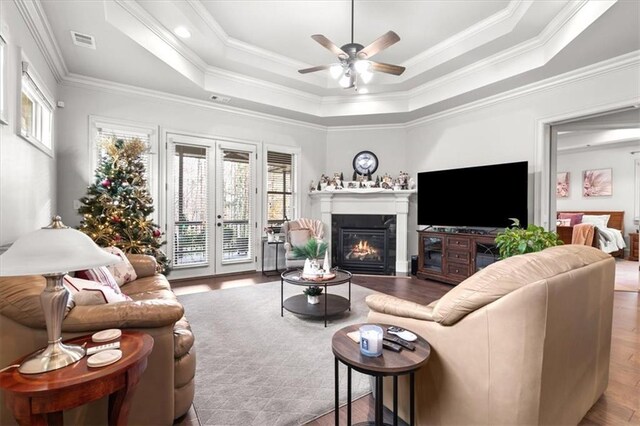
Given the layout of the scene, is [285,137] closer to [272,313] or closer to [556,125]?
[272,313]

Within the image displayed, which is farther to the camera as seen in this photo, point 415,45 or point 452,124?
point 452,124

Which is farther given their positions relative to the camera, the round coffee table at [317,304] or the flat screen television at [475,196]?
the flat screen television at [475,196]

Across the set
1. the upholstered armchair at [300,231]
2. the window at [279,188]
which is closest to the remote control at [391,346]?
the upholstered armchair at [300,231]

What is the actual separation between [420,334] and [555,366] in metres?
0.61

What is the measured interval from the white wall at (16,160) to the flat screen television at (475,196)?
5.36 m

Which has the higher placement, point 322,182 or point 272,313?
point 322,182

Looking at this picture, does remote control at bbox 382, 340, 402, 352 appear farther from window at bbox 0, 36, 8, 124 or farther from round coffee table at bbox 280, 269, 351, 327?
window at bbox 0, 36, 8, 124

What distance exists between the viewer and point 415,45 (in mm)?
4539

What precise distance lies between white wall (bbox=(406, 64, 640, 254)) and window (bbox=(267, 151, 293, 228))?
2.52 meters

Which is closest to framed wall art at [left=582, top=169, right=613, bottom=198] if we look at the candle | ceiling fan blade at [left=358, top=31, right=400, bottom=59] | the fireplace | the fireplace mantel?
the fireplace mantel

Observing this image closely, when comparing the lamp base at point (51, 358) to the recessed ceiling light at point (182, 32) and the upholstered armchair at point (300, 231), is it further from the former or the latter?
the upholstered armchair at point (300, 231)

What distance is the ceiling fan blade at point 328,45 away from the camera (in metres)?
3.11

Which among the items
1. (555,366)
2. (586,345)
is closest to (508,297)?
(555,366)

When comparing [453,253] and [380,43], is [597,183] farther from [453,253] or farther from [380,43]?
[380,43]
